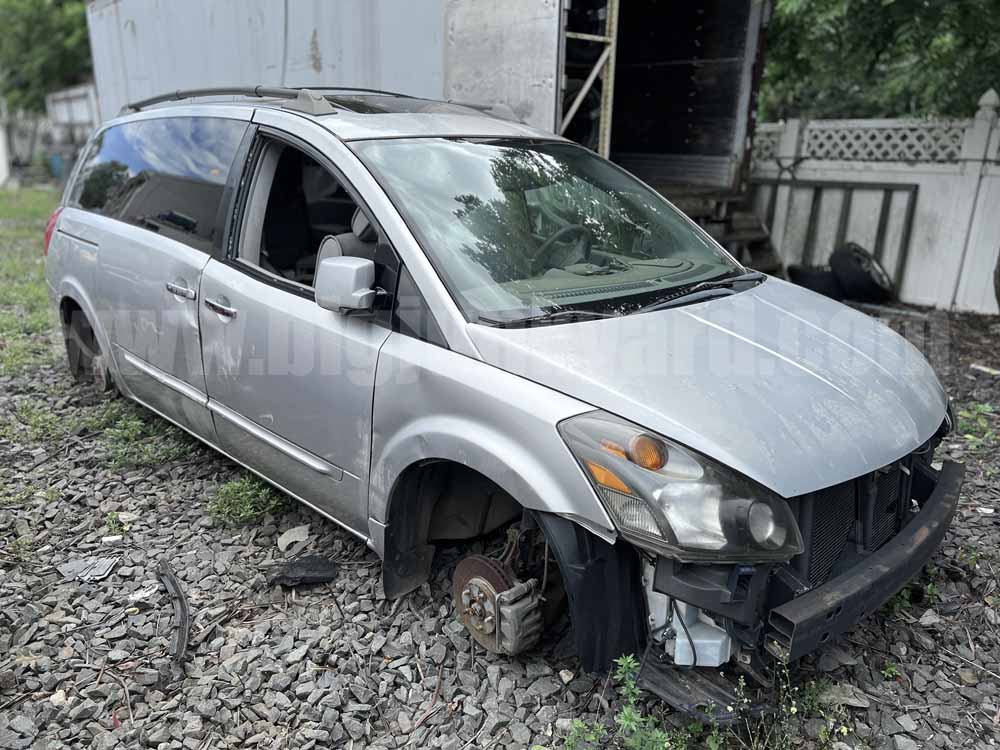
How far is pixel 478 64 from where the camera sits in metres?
5.84

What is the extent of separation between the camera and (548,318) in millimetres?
2557

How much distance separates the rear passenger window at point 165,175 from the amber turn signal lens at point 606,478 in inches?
83.7

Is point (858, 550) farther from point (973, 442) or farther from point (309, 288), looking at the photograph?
point (973, 442)

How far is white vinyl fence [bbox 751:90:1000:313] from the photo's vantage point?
24.0 ft

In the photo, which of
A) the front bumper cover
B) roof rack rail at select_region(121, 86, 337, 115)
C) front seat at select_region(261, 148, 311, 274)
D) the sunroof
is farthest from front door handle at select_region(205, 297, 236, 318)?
the front bumper cover

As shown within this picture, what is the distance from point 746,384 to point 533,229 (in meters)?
1.05

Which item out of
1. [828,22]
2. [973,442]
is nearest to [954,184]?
[828,22]

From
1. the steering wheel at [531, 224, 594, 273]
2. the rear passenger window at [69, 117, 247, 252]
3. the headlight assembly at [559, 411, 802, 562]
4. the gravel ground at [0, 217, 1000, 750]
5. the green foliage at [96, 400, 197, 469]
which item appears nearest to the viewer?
the headlight assembly at [559, 411, 802, 562]

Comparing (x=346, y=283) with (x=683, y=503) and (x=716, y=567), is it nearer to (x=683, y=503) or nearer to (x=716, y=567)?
(x=683, y=503)

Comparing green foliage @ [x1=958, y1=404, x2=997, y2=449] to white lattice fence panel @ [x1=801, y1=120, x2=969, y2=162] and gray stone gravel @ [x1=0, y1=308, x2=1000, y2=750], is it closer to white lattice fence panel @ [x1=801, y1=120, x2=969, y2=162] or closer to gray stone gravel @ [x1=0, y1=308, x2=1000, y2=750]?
gray stone gravel @ [x1=0, y1=308, x2=1000, y2=750]

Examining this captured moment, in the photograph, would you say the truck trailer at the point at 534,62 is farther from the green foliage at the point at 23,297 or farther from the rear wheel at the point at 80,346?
the rear wheel at the point at 80,346

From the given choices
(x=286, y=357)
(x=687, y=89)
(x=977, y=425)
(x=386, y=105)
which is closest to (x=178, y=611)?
(x=286, y=357)

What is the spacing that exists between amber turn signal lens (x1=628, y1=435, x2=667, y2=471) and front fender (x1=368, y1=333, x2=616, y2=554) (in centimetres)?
15

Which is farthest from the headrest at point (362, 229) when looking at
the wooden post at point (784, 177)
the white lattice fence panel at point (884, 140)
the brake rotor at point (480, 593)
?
the wooden post at point (784, 177)
